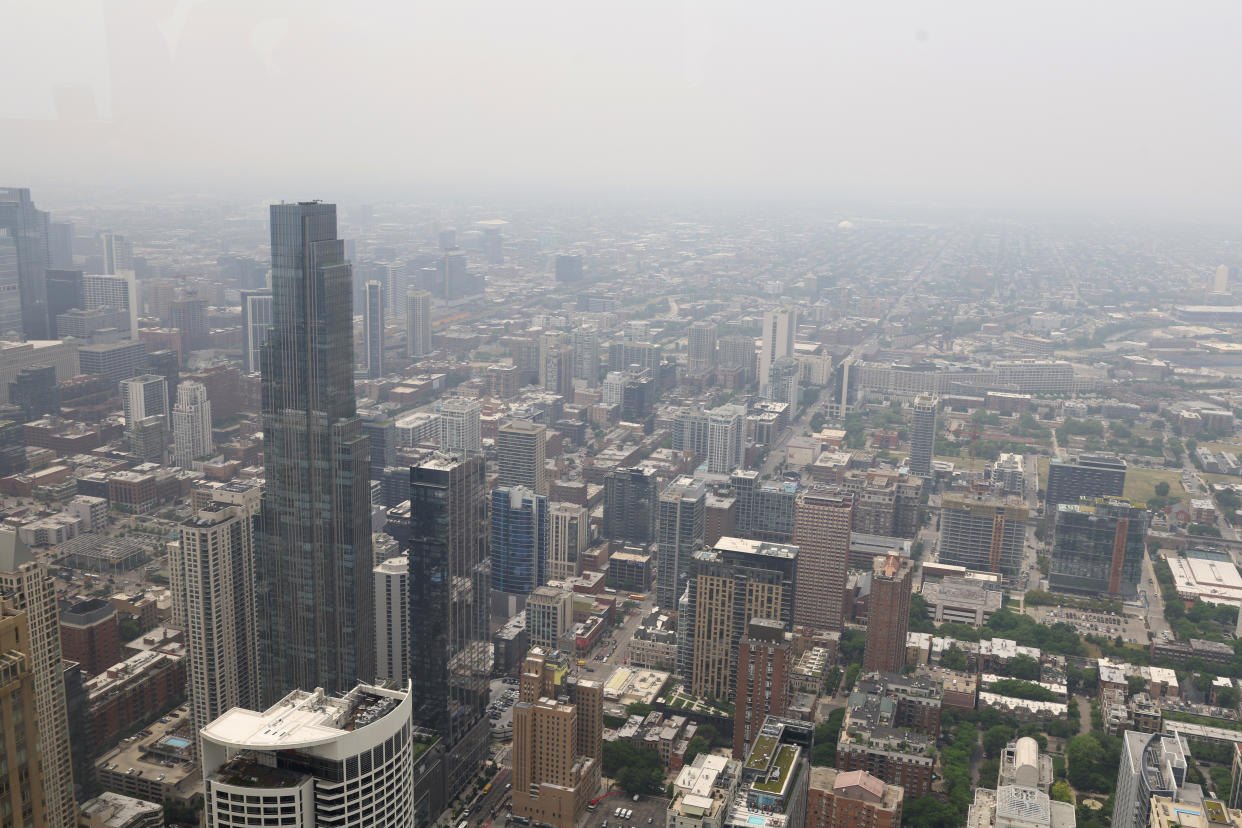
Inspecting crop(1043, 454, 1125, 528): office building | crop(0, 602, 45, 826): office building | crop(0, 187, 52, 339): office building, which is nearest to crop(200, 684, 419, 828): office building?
crop(0, 602, 45, 826): office building

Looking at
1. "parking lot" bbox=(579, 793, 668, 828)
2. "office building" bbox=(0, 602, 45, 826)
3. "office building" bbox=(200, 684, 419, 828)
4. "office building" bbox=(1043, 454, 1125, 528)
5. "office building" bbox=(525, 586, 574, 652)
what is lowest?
"parking lot" bbox=(579, 793, 668, 828)

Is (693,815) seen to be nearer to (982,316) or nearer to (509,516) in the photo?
(509,516)

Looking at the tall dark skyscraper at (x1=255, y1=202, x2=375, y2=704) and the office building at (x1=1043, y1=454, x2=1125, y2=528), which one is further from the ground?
the tall dark skyscraper at (x1=255, y1=202, x2=375, y2=704)

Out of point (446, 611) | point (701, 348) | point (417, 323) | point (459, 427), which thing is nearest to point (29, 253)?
point (459, 427)

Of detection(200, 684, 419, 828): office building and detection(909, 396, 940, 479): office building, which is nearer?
detection(200, 684, 419, 828): office building

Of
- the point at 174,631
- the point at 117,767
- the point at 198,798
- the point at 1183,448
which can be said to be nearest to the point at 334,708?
the point at 198,798

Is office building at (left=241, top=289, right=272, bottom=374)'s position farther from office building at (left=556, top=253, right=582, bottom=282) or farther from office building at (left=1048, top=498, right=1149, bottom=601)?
office building at (left=1048, top=498, right=1149, bottom=601)
